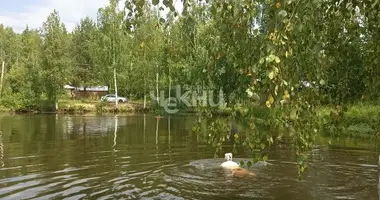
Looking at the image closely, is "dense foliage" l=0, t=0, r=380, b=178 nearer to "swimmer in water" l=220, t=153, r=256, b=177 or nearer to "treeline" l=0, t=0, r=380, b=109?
"treeline" l=0, t=0, r=380, b=109

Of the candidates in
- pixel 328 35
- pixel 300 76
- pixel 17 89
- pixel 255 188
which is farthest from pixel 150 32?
pixel 17 89

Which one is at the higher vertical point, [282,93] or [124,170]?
[282,93]

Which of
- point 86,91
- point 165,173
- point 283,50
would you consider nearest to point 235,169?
point 165,173

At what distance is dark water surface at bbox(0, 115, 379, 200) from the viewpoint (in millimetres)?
11328

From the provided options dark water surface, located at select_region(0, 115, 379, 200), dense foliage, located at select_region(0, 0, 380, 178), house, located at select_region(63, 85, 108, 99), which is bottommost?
dark water surface, located at select_region(0, 115, 379, 200)

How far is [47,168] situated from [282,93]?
13.0 meters

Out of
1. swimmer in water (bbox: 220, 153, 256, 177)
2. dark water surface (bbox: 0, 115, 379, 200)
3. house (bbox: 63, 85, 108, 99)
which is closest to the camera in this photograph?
dark water surface (bbox: 0, 115, 379, 200)

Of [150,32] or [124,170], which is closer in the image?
[150,32]

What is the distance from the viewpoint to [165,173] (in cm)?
1442

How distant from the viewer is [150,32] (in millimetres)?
4621

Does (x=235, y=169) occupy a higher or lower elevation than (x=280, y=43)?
lower

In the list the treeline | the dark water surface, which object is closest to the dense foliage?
the treeline

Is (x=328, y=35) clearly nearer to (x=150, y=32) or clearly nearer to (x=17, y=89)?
(x=150, y=32)

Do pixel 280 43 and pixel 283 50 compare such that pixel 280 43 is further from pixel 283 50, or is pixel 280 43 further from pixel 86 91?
pixel 86 91
